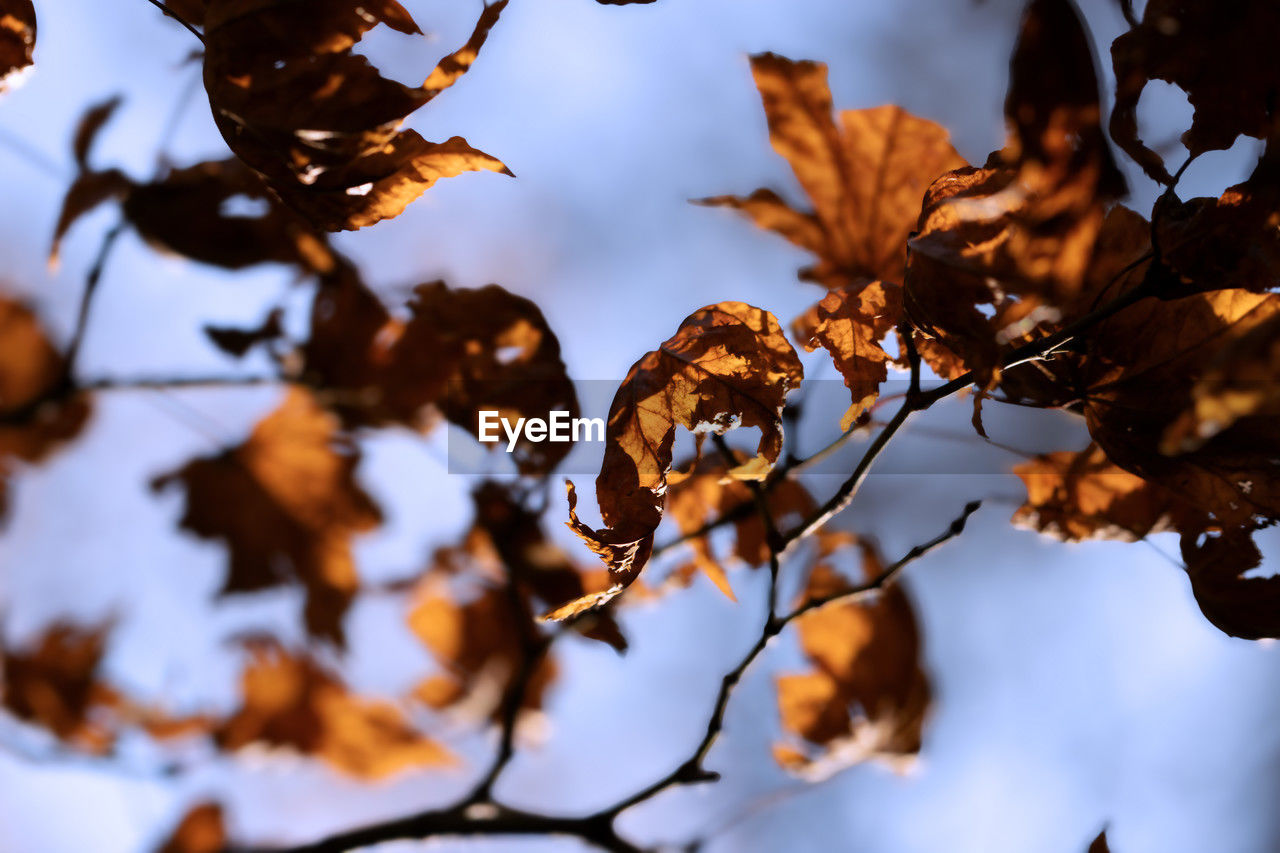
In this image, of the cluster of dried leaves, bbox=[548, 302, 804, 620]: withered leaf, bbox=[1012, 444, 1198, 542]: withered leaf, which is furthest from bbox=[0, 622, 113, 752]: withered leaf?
bbox=[1012, 444, 1198, 542]: withered leaf

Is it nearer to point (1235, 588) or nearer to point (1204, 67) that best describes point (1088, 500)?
point (1235, 588)

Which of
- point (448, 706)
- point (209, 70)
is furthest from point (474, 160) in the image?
point (448, 706)

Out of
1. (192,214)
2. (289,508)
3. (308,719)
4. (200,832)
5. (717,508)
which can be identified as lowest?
(200,832)

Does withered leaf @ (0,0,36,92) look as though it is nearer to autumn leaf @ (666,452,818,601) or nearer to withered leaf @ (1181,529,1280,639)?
autumn leaf @ (666,452,818,601)

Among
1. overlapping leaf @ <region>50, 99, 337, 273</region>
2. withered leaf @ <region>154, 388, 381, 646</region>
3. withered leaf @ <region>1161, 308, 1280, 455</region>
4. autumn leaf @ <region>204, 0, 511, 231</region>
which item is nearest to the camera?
withered leaf @ <region>1161, 308, 1280, 455</region>

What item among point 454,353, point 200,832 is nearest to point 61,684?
point 200,832
